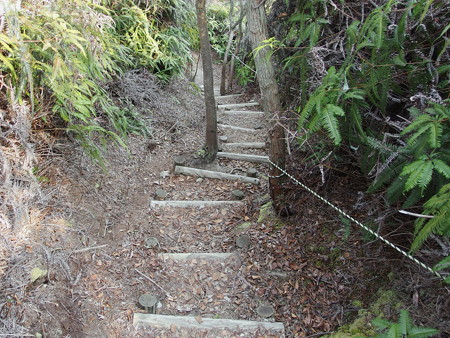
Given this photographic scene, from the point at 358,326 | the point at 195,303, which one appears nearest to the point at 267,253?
the point at 195,303

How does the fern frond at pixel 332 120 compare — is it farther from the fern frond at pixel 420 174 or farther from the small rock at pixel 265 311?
A: the small rock at pixel 265 311

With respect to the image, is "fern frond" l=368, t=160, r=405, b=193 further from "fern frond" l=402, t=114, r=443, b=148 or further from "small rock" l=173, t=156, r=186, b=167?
"small rock" l=173, t=156, r=186, b=167

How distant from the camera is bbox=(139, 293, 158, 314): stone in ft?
9.30

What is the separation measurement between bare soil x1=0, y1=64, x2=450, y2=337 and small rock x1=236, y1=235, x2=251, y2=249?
2.7 inches

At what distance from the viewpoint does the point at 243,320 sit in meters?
2.78

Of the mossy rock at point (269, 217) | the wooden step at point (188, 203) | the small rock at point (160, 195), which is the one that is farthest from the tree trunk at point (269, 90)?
the small rock at point (160, 195)

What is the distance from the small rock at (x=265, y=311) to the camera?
112 inches

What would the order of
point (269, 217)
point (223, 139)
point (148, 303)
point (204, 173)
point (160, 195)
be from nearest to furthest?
point (148, 303) → point (269, 217) → point (160, 195) → point (204, 173) → point (223, 139)

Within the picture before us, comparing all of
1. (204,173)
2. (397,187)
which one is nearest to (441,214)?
(397,187)

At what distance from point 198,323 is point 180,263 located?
2.65 feet

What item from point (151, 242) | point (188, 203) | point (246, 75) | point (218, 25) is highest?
point (218, 25)

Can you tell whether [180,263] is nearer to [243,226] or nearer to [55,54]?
[243,226]

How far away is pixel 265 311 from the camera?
2863mm

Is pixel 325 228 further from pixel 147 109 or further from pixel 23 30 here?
pixel 147 109
